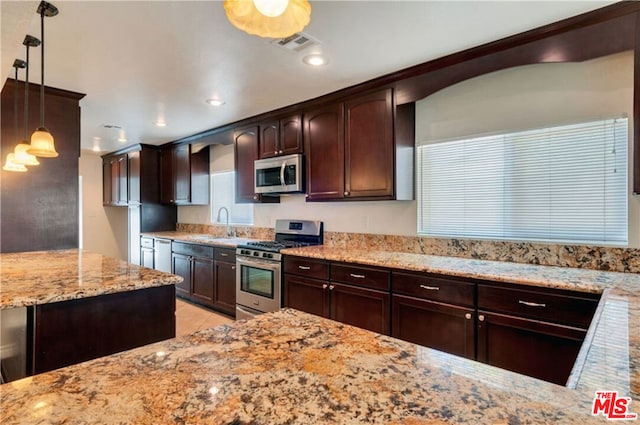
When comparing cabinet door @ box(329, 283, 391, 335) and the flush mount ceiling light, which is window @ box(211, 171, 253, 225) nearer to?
cabinet door @ box(329, 283, 391, 335)

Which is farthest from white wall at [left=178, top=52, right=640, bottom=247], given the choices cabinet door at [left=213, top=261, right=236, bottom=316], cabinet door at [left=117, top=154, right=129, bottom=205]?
cabinet door at [left=117, top=154, right=129, bottom=205]

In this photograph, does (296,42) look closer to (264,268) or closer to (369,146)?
(369,146)

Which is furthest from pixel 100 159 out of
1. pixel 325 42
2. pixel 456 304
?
pixel 456 304

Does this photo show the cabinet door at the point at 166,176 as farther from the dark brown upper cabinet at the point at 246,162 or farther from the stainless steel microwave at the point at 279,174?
the stainless steel microwave at the point at 279,174

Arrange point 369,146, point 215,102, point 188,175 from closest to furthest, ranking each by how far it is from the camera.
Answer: point 369,146, point 215,102, point 188,175

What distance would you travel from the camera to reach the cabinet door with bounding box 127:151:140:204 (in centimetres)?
577

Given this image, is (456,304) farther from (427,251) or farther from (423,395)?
(423,395)

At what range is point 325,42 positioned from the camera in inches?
88.0

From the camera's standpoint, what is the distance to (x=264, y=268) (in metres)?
3.51

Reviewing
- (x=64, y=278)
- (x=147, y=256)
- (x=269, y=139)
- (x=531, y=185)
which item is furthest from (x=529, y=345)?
(x=147, y=256)

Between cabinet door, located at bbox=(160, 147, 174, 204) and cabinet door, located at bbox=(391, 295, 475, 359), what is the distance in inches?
177

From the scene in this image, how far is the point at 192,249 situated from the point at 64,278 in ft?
9.35

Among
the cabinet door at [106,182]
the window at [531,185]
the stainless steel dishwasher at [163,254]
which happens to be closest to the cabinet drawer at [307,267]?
the window at [531,185]

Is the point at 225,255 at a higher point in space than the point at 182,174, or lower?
lower
